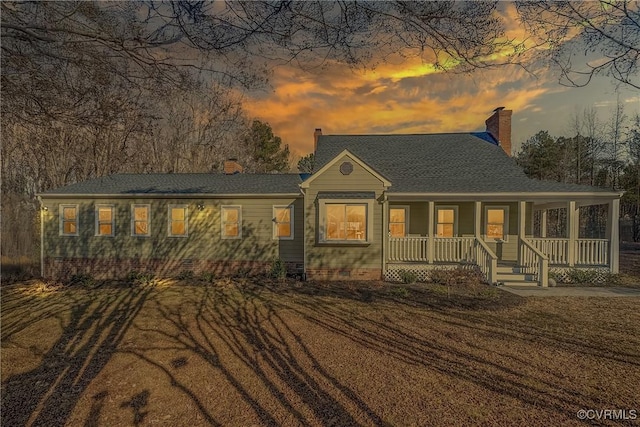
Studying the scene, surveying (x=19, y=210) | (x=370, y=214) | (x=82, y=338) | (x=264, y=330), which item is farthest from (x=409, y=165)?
(x=19, y=210)

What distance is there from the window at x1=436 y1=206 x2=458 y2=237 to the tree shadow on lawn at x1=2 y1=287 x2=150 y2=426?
11.9 meters

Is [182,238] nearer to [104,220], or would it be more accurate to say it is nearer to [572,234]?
[104,220]

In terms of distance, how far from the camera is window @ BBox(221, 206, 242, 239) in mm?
14203

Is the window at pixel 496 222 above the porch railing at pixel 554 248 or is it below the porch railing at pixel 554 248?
above

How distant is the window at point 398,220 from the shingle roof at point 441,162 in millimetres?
1328

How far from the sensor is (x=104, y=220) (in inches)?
574

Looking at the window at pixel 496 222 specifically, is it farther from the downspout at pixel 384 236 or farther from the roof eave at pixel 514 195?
the downspout at pixel 384 236

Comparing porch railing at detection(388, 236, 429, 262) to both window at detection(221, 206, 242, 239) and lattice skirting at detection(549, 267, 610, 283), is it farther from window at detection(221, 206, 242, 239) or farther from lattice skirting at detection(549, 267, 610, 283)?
window at detection(221, 206, 242, 239)

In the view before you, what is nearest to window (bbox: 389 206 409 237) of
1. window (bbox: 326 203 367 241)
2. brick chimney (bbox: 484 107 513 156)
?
window (bbox: 326 203 367 241)

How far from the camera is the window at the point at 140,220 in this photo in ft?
47.4

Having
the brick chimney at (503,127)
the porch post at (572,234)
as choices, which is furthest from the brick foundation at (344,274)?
the brick chimney at (503,127)

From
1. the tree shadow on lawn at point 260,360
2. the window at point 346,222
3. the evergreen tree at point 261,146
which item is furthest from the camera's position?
the evergreen tree at point 261,146

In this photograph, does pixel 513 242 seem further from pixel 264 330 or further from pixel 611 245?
pixel 264 330

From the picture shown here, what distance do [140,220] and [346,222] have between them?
29.6ft
